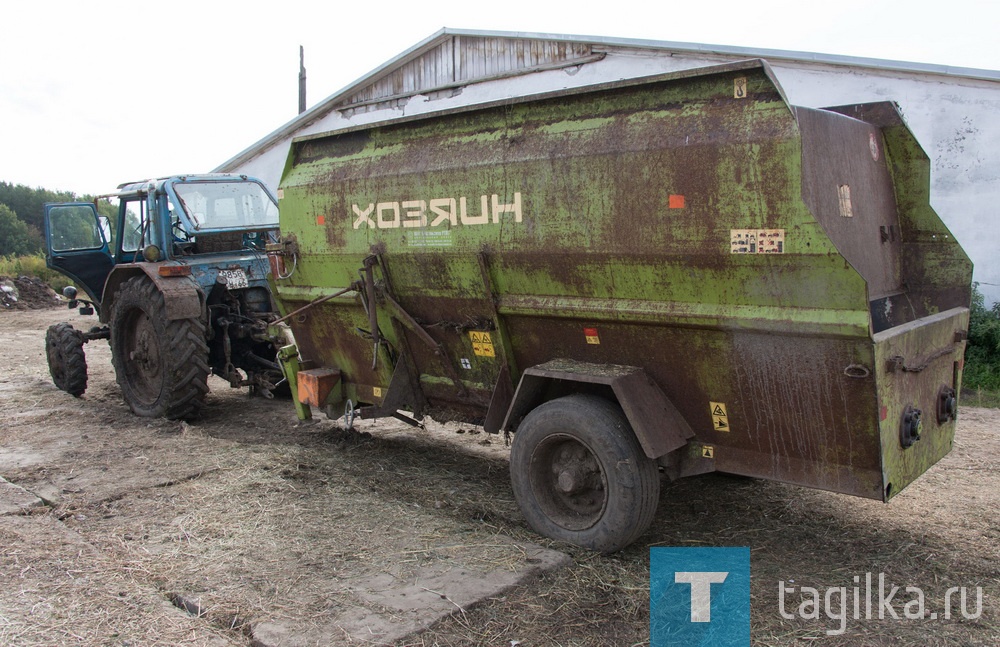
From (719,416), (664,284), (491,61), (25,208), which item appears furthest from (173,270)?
(25,208)

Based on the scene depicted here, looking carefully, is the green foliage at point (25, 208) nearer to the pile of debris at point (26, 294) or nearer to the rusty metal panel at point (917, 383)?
the pile of debris at point (26, 294)

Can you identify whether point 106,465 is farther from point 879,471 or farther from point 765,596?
point 879,471

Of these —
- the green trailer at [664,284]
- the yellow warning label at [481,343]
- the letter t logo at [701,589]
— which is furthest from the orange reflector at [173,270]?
the letter t logo at [701,589]

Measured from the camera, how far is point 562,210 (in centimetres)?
420

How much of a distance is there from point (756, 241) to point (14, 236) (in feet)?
117

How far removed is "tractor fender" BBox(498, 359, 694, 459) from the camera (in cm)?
389

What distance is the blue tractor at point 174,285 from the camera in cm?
711

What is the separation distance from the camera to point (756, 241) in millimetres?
3521

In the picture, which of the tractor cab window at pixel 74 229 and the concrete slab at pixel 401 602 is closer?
the concrete slab at pixel 401 602

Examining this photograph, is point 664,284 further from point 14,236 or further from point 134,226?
point 14,236

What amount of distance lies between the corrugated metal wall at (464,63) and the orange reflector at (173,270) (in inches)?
253

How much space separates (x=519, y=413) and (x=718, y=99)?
203 cm

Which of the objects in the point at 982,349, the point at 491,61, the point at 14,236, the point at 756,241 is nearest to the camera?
the point at 756,241

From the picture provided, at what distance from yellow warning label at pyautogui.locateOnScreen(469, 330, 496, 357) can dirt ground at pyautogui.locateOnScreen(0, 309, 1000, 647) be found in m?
0.97
